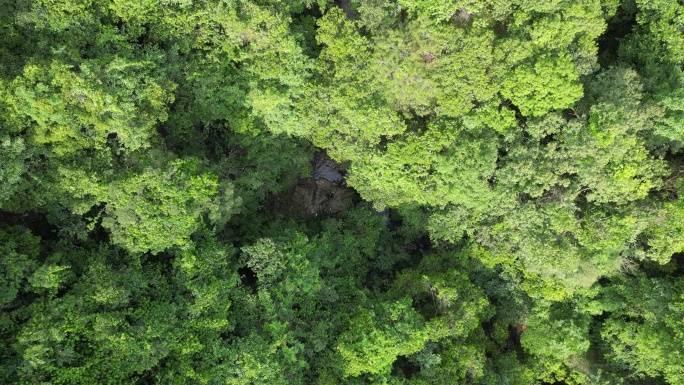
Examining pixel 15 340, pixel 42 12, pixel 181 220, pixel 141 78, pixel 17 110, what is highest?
pixel 42 12

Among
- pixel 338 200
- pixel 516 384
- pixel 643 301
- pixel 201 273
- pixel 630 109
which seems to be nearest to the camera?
pixel 630 109

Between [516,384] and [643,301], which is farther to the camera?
[516,384]

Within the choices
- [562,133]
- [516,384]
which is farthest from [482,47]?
[516,384]

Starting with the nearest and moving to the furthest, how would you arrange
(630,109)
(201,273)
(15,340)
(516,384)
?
(15,340)
(630,109)
(201,273)
(516,384)

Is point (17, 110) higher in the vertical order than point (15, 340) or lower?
higher

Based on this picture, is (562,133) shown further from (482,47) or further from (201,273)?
(201,273)

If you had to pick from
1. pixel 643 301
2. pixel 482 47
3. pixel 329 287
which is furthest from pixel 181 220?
pixel 643 301
